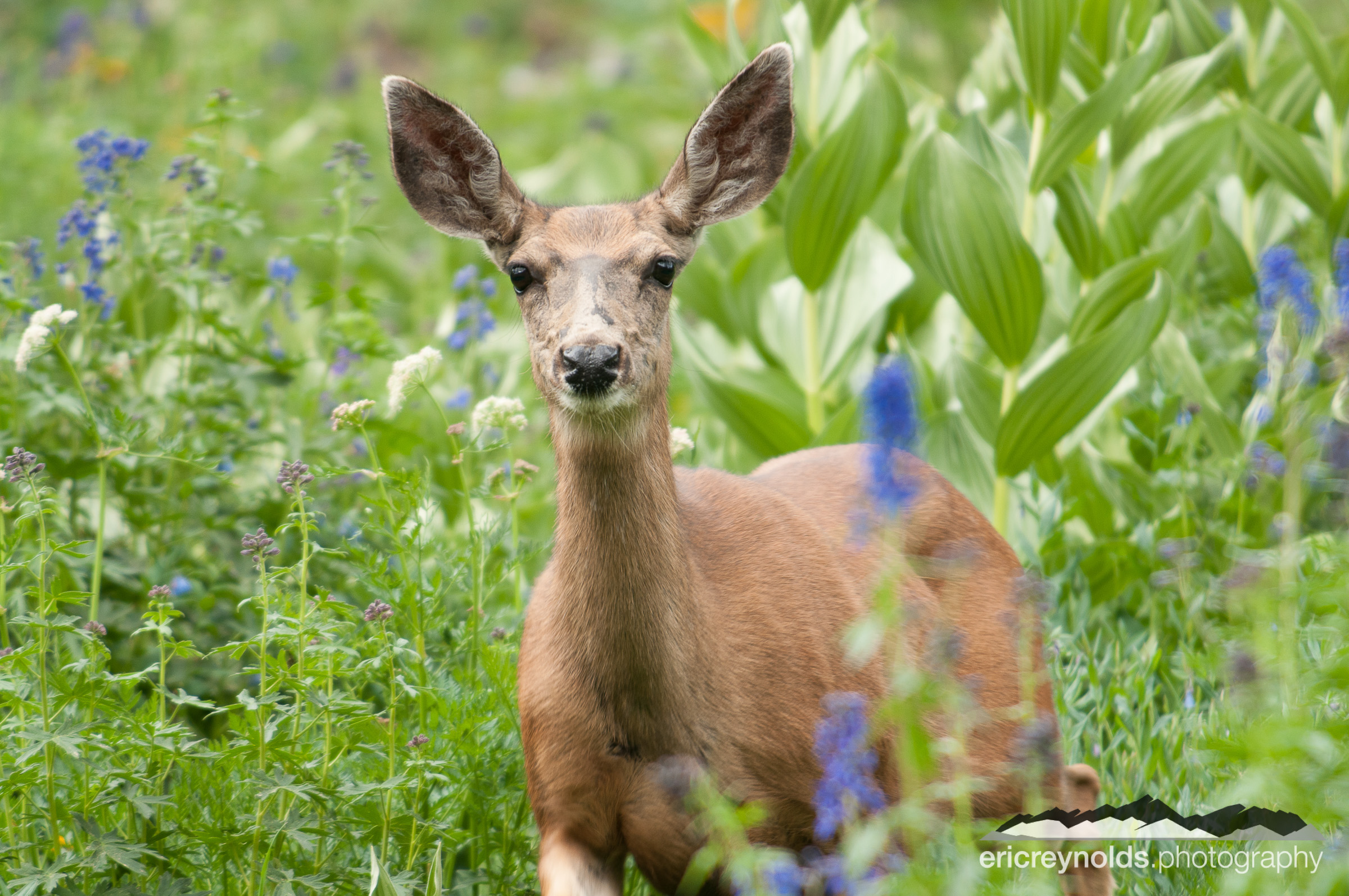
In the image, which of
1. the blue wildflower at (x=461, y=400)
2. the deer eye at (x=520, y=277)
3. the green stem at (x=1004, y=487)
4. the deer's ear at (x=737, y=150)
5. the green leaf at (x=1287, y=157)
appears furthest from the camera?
the green leaf at (x=1287, y=157)

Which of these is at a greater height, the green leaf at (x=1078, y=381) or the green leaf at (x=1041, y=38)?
the green leaf at (x=1041, y=38)

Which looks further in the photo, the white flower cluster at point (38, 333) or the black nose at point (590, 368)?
the white flower cluster at point (38, 333)

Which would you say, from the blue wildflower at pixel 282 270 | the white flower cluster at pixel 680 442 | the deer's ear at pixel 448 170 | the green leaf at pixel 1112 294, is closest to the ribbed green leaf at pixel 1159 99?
the green leaf at pixel 1112 294

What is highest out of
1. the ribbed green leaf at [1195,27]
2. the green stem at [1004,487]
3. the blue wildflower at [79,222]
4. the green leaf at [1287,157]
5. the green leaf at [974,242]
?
the ribbed green leaf at [1195,27]

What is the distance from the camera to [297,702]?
289 cm

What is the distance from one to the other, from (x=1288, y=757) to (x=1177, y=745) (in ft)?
5.93

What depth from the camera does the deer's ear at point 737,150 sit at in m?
3.51

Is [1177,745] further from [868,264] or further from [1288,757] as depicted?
[868,264]

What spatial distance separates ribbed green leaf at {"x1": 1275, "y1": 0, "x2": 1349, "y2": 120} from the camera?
16.8ft

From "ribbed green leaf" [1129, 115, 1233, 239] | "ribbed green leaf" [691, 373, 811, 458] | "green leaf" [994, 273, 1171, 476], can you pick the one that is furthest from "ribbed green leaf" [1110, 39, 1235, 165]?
"ribbed green leaf" [691, 373, 811, 458]

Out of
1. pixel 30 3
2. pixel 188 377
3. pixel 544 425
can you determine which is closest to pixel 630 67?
pixel 30 3

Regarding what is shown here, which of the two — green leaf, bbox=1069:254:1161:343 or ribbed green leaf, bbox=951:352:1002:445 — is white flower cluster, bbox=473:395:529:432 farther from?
green leaf, bbox=1069:254:1161:343

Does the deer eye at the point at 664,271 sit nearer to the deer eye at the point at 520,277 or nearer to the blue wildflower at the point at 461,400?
the deer eye at the point at 520,277

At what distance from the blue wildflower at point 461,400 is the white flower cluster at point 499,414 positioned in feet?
4.55
